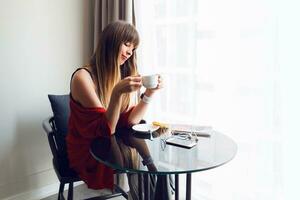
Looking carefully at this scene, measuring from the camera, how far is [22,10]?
1.96 m

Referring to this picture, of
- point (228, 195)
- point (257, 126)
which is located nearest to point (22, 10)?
point (257, 126)

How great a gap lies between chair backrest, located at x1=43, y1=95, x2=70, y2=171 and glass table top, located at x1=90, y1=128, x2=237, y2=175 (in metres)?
0.50

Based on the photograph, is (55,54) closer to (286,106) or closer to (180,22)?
(180,22)

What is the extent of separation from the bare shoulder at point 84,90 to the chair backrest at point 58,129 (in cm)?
38

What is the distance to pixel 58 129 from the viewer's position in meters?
Answer: 1.88

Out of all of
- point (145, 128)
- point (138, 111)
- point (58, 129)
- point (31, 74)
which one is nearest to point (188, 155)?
point (145, 128)

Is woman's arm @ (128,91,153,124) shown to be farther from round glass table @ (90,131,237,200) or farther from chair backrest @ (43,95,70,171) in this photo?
chair backrest @ (43,95,70,171)

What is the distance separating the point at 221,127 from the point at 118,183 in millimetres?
955

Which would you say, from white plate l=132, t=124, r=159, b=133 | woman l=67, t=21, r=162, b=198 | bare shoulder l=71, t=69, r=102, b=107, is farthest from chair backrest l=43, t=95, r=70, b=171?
white plate l=132, t=124, r=159, b=133

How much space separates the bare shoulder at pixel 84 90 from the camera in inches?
55.4

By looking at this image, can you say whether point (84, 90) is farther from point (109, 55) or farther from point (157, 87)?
point (157, 87)

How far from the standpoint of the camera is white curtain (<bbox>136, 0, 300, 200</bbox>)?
4.85ft

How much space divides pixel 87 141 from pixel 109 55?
0.45 meters

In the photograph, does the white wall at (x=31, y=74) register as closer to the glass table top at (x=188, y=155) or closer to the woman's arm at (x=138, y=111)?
the woman's arm at (x=138, y=111)
